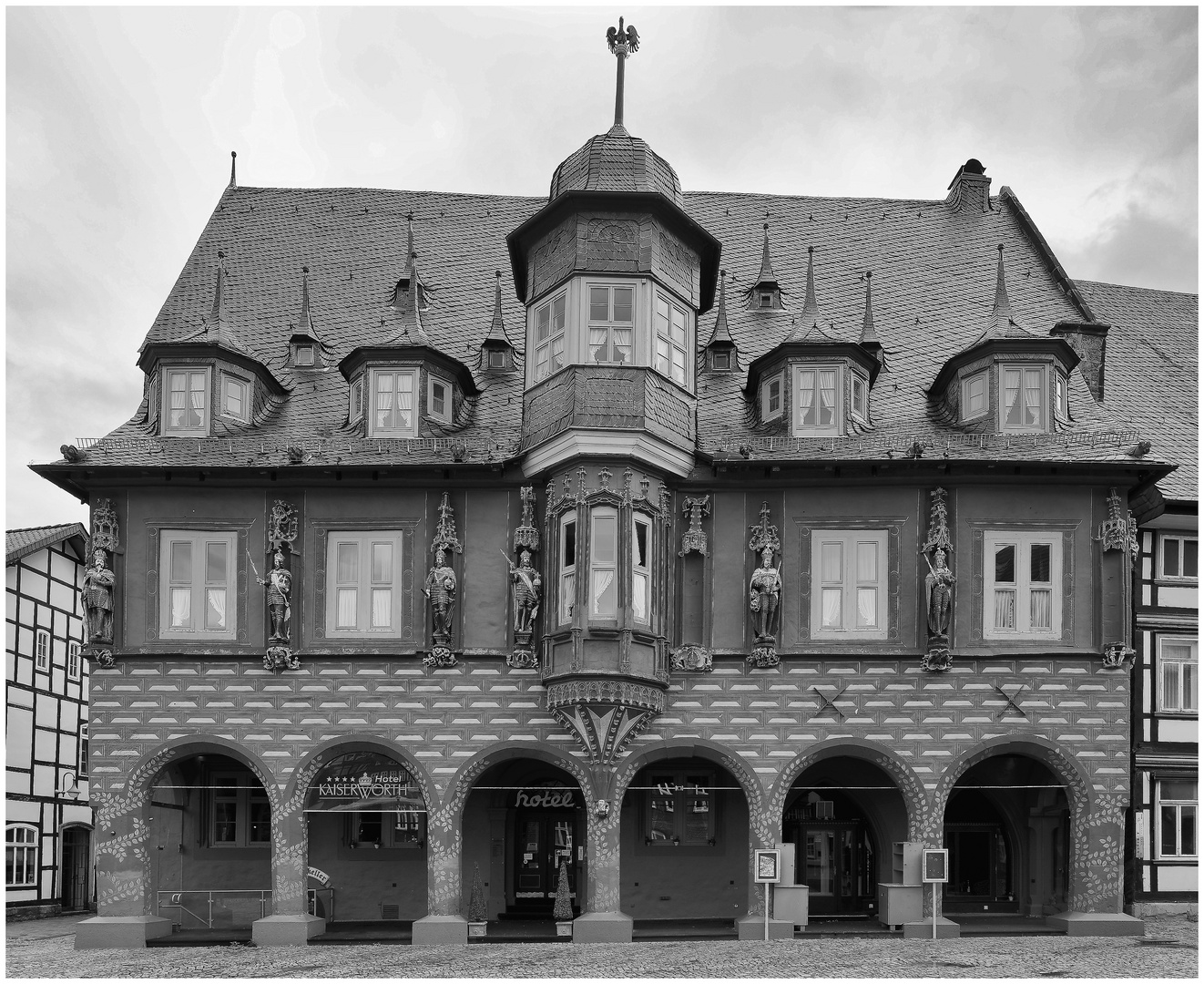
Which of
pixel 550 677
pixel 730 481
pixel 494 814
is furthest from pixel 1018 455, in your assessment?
pixel 494 814

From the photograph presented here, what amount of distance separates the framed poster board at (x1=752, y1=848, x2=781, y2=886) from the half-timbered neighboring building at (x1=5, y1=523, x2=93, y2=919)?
703 inches

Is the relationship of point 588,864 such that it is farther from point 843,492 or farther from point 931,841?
point 843,492

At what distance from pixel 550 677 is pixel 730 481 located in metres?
4.76

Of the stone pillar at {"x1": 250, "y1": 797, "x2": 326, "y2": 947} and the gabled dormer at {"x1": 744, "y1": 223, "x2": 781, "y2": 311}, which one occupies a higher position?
the gabled dormer at {"x1": 744, "y1": 223, "x2": 781, "y2": 311}

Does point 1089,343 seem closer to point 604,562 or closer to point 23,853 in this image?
point 604,562

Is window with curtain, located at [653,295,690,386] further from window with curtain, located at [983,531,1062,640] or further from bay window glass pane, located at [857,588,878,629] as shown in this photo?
window with curtain, located at [983,531,1062,640]

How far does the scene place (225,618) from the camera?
2739cm

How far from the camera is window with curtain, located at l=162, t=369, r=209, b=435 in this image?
2842cm

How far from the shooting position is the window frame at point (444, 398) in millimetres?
28266

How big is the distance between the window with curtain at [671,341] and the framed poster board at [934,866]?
9201 mm

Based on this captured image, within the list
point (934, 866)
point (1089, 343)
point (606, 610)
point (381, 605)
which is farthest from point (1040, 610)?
point (381, 605)

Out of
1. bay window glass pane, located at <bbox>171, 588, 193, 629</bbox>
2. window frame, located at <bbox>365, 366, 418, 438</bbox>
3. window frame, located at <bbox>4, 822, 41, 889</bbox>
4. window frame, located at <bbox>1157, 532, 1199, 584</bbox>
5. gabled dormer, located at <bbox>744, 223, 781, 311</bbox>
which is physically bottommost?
window frame, located at <bbox>4, 822, 41, 889</bbox>

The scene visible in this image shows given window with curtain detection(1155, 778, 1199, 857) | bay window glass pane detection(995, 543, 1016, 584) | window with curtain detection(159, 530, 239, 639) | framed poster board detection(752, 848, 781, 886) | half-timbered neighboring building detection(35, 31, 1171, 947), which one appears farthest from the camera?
window with curtain detection(1155, 778, 1199, 857)

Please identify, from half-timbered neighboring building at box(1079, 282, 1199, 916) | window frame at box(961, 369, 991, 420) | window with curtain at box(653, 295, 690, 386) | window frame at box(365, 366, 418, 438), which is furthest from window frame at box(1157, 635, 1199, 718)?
window frame at box(365, 366, 418, 438)
